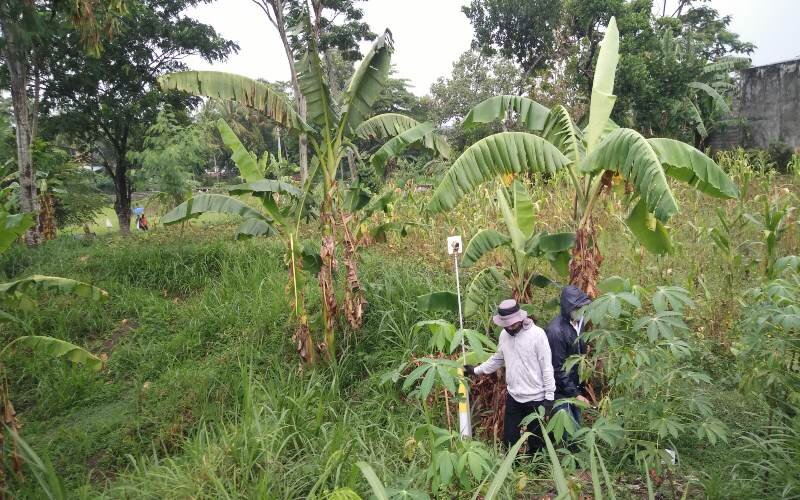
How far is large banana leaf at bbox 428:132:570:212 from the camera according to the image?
4340 mm

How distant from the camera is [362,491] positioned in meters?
3.16

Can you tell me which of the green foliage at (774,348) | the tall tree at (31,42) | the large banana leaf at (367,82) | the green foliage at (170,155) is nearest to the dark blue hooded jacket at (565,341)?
the green foliage at (774,348)

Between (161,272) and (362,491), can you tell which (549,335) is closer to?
(362,491)

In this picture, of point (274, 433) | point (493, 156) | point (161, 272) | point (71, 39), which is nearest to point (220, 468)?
point (274, 433)

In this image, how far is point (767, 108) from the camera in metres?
15.0

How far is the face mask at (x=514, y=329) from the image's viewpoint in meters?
3.74

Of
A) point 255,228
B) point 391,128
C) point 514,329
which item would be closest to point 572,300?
point 514,329

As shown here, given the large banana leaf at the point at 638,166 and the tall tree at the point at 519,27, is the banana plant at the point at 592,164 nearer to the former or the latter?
the large banana leaf at the point at 638,166

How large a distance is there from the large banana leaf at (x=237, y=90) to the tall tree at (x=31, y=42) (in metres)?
1.87

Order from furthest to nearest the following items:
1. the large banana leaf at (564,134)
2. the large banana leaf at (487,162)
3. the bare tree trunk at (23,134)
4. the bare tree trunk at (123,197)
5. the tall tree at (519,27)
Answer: the tall tree at (519,27) → the bare tree trunk at (123,197) → the bare tree trunk at (23,134) → the large banana leaf at (564,134) → the large banana leaf at (487,162)

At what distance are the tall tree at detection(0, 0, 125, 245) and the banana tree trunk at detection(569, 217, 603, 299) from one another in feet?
16.3

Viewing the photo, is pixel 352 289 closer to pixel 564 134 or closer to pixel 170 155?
pixel 564 134

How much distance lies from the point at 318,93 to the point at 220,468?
3.50 meters

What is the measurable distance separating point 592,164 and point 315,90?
2772 millimetres
